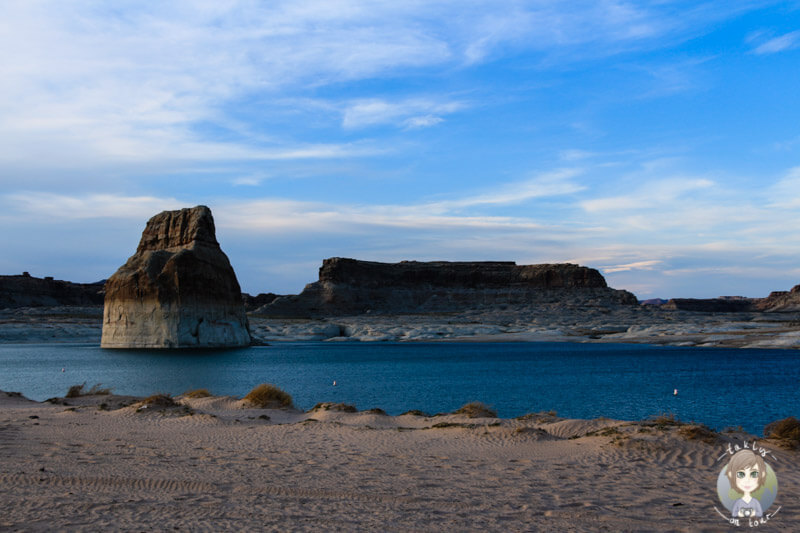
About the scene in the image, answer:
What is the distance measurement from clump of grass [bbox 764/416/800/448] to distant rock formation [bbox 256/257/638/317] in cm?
12152

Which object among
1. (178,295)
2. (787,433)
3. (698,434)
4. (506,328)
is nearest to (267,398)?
(698,434)

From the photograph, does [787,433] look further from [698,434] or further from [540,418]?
[540,418]

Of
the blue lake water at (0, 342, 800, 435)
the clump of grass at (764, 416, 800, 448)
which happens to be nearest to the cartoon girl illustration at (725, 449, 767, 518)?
the clump of grass at (764, 416, 800, 448)

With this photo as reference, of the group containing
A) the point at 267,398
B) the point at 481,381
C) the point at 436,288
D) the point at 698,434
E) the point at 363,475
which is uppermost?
the point at 436,288

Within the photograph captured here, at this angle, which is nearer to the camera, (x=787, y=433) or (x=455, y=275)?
(x=787, y=433)

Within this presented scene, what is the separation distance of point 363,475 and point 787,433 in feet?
31.5

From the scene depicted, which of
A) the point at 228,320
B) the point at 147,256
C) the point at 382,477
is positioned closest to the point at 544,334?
the point at 228,320

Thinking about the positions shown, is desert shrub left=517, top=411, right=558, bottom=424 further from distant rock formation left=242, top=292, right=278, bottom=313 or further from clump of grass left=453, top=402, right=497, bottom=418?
distant rock formation left=242, top=292, right=278, bottom=313

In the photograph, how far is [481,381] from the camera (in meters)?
36.1

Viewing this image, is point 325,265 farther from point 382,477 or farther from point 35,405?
point 382,477

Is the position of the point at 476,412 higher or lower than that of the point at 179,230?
lower

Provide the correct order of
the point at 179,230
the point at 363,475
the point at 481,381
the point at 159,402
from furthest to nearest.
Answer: the point at 179,230 → the point at 481,381 → the point at 159,402 → the point at 363,475

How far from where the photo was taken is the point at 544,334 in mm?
91438
